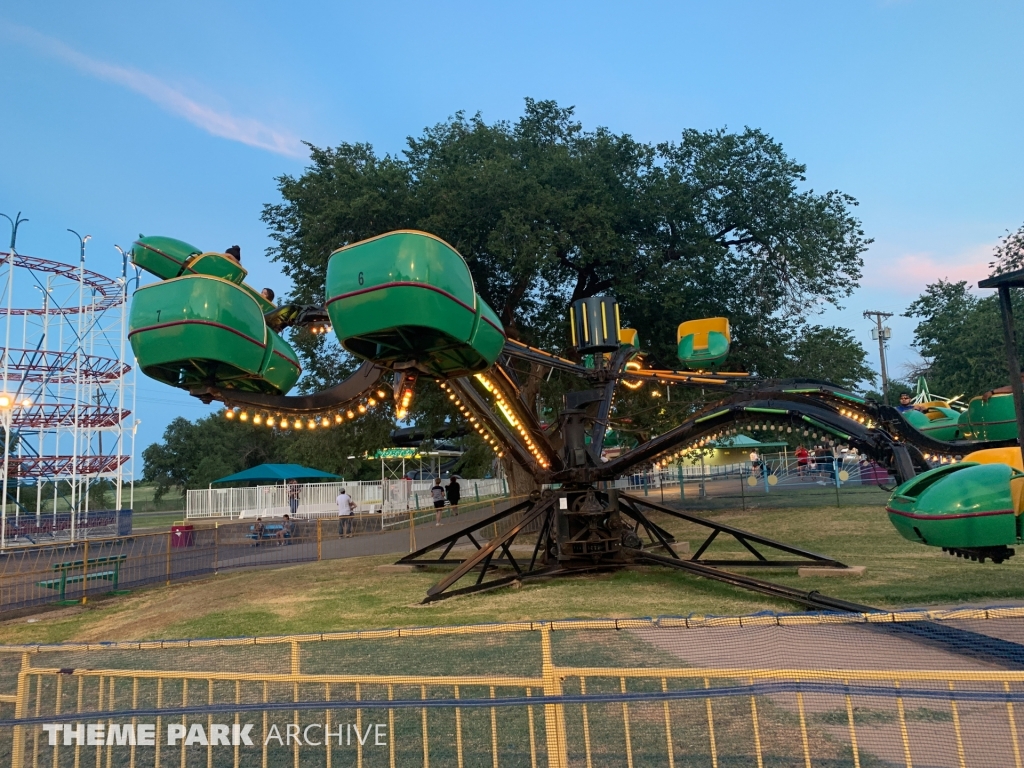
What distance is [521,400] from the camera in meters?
12.2

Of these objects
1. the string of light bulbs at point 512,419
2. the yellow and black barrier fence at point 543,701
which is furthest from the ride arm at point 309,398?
the yellow and black barrier fence at point 543,701

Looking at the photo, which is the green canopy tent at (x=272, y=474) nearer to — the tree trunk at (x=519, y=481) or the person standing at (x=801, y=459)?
the tree trunk at (x=519, y=481)

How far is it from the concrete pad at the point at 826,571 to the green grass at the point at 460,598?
0.89ft

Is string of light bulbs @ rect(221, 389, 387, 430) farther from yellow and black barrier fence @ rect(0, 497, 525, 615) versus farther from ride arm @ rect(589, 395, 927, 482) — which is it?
yellow and black barrier fence @ rect(0, 497, 525, 615)

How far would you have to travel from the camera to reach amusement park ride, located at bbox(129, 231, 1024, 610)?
5.89m

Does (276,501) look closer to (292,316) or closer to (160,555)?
(160,555)

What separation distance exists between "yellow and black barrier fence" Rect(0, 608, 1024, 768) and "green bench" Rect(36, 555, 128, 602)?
8.30m

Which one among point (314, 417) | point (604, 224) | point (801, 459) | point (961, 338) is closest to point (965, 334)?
point (961, 338)

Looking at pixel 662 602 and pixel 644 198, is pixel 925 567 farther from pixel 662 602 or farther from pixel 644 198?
pixel 644 198

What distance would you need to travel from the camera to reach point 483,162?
18484mm

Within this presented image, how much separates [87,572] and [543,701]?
14029 mm

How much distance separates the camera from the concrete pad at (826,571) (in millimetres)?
11047

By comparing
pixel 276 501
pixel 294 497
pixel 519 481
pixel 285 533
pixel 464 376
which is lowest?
pixel 285 533

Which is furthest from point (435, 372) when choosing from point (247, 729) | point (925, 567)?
point (925, 567)
